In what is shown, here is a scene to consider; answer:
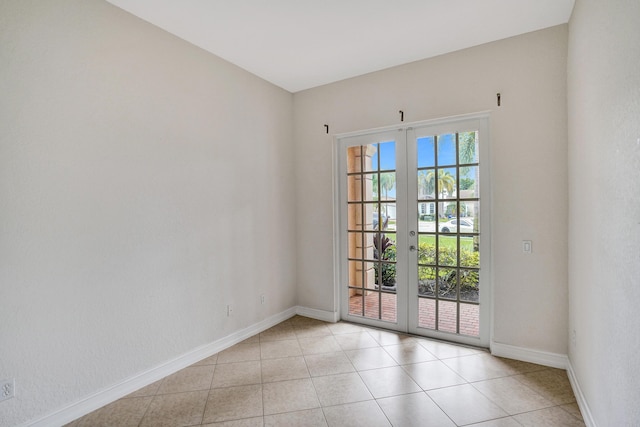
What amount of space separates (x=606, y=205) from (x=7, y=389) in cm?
341

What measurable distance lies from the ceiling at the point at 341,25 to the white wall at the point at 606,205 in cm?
54

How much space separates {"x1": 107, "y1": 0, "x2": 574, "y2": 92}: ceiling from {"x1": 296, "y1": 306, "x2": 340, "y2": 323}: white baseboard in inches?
111

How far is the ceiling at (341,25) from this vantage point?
227cm

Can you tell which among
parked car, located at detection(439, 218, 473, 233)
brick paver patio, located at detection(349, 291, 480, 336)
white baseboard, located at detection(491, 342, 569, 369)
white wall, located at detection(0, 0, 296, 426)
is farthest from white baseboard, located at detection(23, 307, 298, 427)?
white baseboard, located at detection(491, 342, 569, 369)

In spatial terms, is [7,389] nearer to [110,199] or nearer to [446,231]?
[110,199]

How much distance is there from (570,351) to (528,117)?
193 centimetres

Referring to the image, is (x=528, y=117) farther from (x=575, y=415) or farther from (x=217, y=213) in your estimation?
(x=217, y=213)

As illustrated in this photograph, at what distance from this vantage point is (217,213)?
3.01m

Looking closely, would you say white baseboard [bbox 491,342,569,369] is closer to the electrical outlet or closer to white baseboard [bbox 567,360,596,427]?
white baseboard [bbox 567,360,596,427]

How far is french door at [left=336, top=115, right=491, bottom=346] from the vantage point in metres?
2.95

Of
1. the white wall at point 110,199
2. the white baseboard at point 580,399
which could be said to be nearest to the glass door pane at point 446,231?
the white baseboard at point 580,399

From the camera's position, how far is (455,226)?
303cm

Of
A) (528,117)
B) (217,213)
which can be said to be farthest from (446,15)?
(217,213)

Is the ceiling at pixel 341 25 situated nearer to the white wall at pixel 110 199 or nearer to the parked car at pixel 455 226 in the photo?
the white wall at pixel 110 199
